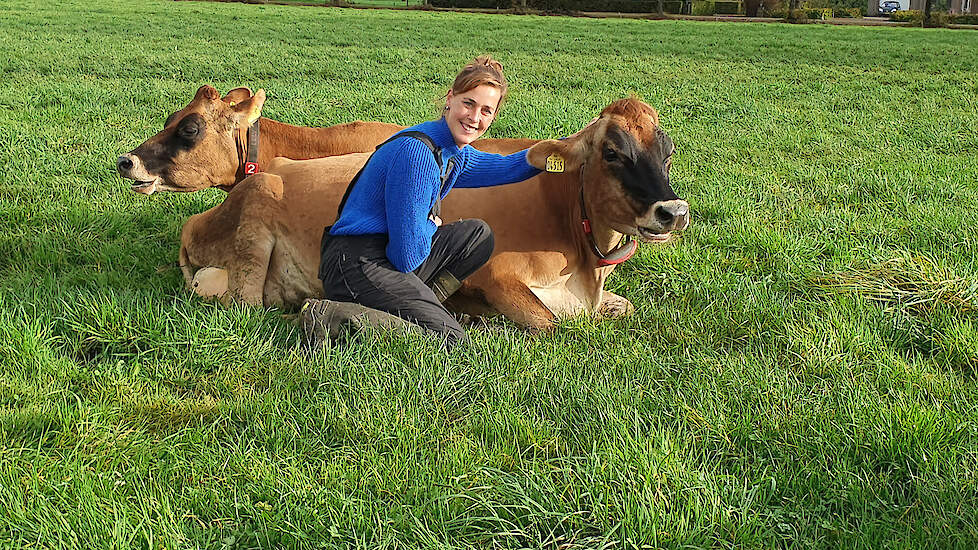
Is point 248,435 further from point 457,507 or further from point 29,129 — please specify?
point 29,129

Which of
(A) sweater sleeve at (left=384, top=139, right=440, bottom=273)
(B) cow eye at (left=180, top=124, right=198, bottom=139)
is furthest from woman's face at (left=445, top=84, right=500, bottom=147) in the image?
(B) cow eye at (left=180, top=124, right=198, bottom=139)

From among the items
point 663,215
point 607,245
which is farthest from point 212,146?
point 663,215

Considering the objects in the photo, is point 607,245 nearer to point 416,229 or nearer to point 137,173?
point 416,229

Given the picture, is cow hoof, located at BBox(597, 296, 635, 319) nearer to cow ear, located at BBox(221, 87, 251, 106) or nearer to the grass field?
the grass field

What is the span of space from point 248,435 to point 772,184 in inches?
214

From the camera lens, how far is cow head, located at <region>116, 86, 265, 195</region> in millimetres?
5020

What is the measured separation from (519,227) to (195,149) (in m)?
2.18

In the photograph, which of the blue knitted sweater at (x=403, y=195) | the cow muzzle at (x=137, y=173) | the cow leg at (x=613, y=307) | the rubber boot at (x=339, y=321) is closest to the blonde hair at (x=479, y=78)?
the blue knitted sweater at (x=403, y=195)

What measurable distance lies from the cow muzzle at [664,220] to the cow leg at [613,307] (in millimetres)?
600

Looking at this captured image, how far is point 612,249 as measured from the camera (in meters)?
4.30

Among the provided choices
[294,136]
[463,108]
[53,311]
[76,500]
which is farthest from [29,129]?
[76,500]

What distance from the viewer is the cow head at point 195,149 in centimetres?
502

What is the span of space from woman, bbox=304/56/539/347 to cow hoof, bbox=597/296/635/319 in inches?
27.9

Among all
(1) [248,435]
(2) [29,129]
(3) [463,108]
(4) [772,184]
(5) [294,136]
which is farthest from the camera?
(2) [29,129]
